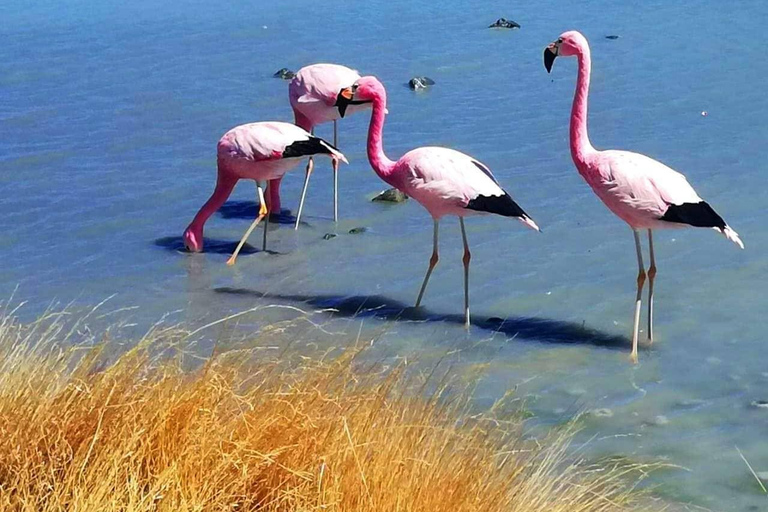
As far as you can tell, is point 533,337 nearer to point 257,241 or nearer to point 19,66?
point 257,241

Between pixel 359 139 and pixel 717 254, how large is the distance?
15.2ft

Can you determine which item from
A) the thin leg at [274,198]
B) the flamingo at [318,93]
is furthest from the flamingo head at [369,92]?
the thin leg at [274,198]

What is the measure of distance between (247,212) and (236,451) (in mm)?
6272

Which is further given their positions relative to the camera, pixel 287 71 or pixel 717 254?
pixel 287 71

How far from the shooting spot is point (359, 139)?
11.6 metres

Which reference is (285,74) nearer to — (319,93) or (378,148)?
(319,93)

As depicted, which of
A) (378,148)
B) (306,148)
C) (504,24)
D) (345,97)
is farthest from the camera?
(504,24)

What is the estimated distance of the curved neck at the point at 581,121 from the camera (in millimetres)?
7043

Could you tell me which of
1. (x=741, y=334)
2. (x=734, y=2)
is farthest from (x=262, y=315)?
(x=734, y=2)

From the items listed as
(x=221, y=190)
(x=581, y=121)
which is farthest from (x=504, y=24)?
(x=581, y=121)

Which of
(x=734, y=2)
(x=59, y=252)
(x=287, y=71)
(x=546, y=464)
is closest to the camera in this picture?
(x=546, y=464)

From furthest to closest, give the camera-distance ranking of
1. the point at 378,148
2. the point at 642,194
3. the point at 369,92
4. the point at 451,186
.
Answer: the point at 369,92 → the point at 378,148 → the point at 451,186 → the point at 642,194

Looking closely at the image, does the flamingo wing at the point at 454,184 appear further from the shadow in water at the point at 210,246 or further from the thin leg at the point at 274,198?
the thin leg at the point at 274,198

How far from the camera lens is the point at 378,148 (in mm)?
7910
